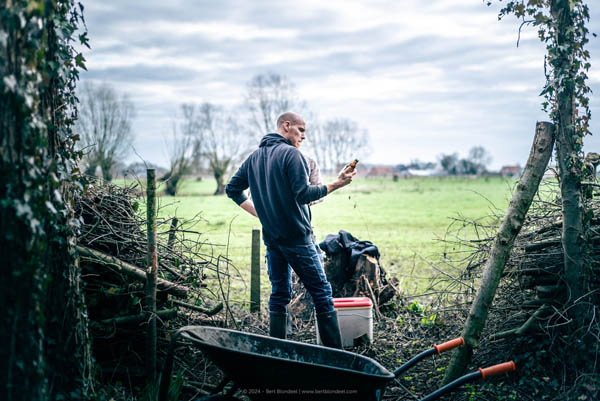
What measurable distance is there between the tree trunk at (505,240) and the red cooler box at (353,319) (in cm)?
112

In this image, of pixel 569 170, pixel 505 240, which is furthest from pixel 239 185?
pixel 569 170

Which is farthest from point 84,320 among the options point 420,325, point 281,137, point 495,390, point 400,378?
point 420,325

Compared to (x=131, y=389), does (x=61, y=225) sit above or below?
above

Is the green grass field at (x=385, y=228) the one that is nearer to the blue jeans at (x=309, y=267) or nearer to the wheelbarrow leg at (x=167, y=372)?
the blue jeans at (x=309, y=267)

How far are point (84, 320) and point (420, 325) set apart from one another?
3621mm

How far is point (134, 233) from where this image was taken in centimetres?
395

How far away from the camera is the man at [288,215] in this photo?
3.61 meters

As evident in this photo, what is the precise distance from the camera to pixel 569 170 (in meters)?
3.63

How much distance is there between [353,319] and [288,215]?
1525mm

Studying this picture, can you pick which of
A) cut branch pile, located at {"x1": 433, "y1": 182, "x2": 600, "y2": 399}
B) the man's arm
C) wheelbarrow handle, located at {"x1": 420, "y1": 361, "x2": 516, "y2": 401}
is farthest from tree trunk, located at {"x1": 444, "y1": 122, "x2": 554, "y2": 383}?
the man's arm

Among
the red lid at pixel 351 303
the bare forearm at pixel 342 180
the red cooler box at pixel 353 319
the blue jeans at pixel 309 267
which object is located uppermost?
the bare forearm at pixel 342 180

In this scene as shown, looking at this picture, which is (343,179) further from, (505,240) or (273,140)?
(505,240)

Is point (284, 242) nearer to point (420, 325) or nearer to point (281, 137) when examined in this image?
point (281, 137)

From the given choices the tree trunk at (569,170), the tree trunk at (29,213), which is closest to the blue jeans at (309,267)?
the tree trunk at (29,213)
